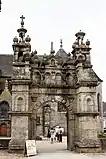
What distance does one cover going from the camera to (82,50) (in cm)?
1605

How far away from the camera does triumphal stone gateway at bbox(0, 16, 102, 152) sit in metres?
14.5

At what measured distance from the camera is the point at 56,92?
1535cm

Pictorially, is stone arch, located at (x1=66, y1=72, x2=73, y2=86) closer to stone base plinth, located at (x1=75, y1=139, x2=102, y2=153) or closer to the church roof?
stone base plinth, located at (x1=75, y1=139, x2=102, y2=153)

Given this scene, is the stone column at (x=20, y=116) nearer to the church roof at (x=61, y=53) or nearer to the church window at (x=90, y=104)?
the church window at (x=90, y=104)

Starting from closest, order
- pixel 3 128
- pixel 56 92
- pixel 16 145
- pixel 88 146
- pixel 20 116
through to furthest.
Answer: pixel 16 145
pixel 88 146
pixel 20 116
pixel 56 92
pixel 3 128

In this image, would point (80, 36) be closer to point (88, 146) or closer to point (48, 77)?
point (48, 77)

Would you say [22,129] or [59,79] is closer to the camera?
[22,129]

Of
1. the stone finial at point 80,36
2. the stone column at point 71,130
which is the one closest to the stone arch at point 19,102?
the stone column at point 71,130

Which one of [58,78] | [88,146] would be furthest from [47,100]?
[88,146]

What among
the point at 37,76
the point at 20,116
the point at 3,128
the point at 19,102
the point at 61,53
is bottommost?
the point at 3,128

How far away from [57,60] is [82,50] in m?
1.65

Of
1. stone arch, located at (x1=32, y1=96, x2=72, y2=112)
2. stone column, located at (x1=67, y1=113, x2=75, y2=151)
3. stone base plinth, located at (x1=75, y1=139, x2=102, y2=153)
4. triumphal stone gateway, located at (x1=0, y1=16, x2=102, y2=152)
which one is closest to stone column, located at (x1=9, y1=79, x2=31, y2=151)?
triumphal stone gateway, located at (x1=0, y1=16, x2=102, y2=152)

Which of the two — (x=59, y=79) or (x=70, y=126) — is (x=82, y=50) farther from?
(x=70, y=126)

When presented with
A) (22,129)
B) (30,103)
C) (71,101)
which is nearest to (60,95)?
(71,101)
